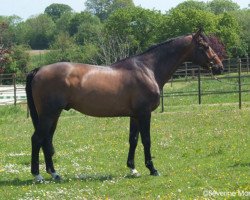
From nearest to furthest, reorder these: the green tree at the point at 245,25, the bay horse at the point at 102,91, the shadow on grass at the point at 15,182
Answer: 1. the shadow on grass at the point at 15,182
2. the bay horse at the point at 102,91
3. the green tree at the point at 245,25

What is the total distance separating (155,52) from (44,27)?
421 feet

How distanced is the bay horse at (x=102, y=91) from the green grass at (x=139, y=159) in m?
0.72

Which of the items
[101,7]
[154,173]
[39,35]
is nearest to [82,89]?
[154,173]

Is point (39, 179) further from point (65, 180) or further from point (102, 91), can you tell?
point (102, 91)

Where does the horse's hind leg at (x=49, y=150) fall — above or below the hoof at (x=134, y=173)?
above

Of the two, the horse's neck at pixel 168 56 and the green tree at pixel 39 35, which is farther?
the green tree at pixel 39 35

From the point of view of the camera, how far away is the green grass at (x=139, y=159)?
8.67 metres

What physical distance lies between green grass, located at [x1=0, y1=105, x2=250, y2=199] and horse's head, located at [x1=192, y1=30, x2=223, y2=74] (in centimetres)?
194

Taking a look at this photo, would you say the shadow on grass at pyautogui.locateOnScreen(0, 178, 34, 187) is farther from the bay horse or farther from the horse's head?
the horse's head

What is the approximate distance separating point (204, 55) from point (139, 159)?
291cm

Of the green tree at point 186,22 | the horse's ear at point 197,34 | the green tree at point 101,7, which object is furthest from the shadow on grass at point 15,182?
A: the green tree at point 101,7

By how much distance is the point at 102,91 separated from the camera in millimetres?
10109

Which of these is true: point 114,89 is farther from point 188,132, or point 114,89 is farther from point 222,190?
point 188,132

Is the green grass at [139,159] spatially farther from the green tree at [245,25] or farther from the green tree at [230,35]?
the green tree at [245,25]
